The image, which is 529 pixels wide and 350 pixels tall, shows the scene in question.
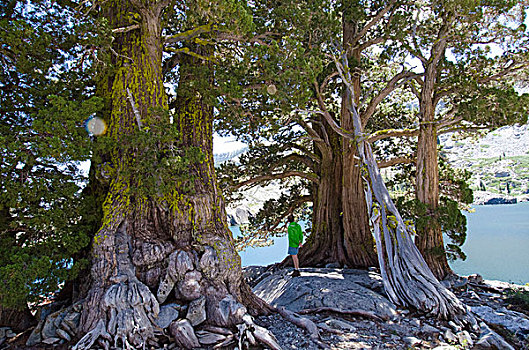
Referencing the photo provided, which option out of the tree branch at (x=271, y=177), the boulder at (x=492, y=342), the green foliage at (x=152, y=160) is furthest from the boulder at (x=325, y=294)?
the green foliage at (x=152, y=160)

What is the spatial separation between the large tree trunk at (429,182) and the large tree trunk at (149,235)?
4812mm

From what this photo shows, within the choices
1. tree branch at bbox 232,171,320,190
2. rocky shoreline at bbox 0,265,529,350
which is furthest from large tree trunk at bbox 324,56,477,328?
tree branch at bbox 232,171,320,190

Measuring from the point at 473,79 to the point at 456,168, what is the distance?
3286 millimetres

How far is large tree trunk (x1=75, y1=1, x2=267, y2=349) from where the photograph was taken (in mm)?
3732

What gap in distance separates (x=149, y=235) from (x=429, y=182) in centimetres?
647

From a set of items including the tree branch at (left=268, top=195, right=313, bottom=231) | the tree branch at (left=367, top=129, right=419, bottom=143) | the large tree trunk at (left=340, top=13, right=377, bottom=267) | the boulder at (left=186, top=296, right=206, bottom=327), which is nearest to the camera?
the boulder at (left=186, top=296, right=206, bottom=327)

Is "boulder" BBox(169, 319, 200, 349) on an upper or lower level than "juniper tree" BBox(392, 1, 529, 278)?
lower

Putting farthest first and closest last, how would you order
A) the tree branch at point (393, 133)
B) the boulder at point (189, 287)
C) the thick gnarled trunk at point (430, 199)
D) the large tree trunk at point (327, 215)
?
the large tree trunk at point (327, 215) → the tree branch at point (393, 133) → the thick gnarled trunk at point (430, 199) → the boulder at point (189, 287)

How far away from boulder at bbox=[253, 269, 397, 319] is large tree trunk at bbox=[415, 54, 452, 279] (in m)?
1.70

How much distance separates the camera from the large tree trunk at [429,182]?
7781 millimetres

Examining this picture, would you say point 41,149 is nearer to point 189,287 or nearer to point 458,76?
point 189,287

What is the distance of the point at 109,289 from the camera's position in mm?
3777

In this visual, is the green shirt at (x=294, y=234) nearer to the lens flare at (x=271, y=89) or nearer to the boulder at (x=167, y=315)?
the lens flare at (x=271, y=89)

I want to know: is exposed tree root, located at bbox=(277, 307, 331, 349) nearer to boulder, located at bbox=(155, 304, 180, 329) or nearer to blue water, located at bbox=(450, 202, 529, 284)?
boulder, located at bbox=(155, 304, 180, 329)
